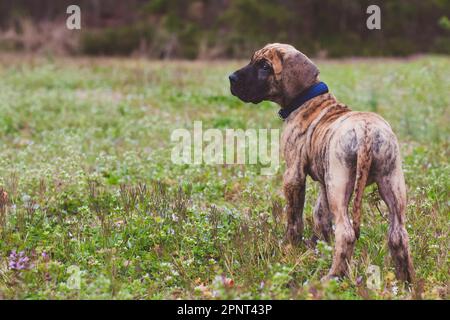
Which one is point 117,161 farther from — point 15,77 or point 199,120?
point 15,77

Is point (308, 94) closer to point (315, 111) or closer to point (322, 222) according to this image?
point (315, 111)

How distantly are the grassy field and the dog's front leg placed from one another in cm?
12

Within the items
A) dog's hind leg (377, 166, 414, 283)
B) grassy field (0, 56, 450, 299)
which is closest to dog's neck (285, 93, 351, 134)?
dog's hind leg (377, 166, 414, 283)

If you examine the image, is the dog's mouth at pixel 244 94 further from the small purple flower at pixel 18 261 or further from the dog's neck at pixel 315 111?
the small purple flower at pixel 18 261

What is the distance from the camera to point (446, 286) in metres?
4.90

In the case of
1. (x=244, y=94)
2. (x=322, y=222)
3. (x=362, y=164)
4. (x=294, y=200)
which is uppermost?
(x=244, y=94)

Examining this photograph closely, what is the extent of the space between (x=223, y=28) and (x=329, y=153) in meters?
35.3

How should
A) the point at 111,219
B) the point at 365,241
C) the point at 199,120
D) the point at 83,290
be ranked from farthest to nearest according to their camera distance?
the point at 199,120
the point at 111,219
the point at 365,241
the point at 83,290

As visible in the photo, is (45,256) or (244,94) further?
(244,94)

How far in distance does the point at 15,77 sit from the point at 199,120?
8170mm

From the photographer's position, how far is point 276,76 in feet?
17.7

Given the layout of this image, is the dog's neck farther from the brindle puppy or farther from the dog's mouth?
the dog's mouth

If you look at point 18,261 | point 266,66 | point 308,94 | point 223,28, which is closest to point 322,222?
point 308,94

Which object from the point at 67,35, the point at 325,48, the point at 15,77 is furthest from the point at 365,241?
the point at 325,48
